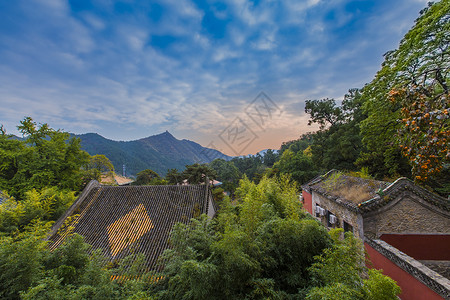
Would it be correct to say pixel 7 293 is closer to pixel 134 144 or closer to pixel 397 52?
pixel 397 52

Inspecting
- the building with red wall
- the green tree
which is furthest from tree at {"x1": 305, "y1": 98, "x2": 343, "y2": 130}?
the green tree

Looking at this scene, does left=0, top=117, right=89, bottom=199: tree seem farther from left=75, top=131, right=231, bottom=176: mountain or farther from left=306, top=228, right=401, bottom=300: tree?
left=75, top=131, right=231, bottom=176: mountain

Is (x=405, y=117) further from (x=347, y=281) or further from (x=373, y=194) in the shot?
(x=373, y=194)

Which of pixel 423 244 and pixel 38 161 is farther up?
pixel 38 161

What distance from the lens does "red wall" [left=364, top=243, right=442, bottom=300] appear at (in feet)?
10.1

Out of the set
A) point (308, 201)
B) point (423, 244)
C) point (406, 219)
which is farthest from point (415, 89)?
point (308, 201)

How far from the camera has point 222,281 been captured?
108 inches

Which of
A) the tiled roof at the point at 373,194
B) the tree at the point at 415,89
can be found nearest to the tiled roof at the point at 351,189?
the tiled roof at the point at 373,194

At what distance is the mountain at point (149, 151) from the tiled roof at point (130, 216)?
6082cm

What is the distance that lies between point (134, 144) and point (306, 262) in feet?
343

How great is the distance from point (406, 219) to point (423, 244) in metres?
0.79

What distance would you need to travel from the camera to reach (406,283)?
353cm

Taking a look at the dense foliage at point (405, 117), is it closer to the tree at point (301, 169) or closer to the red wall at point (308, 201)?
the tree at point (301, 169)

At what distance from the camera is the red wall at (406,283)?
3089mm
